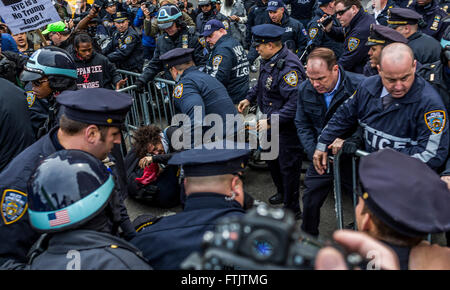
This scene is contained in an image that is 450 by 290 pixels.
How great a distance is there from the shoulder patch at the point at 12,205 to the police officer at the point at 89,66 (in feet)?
12.0

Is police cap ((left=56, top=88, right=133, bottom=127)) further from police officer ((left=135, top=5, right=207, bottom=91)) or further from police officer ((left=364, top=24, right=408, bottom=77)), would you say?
police officer ((left=135, top=5, right=207, bottom=91))

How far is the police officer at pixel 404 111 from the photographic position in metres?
2.99

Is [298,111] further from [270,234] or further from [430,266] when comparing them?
[270,234]

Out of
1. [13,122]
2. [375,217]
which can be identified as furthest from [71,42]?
[375,217]

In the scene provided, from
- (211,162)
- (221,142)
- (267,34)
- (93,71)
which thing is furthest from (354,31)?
(211,162)

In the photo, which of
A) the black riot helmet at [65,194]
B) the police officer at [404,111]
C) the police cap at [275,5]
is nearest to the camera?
the black riot helmet at [65,194]

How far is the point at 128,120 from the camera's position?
670 centimetres

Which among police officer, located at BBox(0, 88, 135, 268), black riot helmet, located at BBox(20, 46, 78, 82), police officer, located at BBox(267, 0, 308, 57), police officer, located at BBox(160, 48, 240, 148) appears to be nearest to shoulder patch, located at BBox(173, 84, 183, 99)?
police officer, located at BBox(160, 48, 240, 148)

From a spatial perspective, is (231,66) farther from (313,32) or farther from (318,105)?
(313,32)

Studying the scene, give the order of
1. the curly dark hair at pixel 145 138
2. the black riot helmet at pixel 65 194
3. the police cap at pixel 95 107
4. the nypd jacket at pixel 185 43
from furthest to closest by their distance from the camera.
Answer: the nypd jacket at pixel 185 43
the curly dark hair at pixel 145 138
the police cap at pixel 95 107
the black riot helmet at pixel 65 194

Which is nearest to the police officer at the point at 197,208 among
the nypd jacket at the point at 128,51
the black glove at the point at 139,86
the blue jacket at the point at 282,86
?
the blue jacket at the point at 282,86

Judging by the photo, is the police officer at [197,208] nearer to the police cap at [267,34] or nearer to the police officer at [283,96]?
the police officer at [283,96]

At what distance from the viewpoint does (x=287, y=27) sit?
7.13 m

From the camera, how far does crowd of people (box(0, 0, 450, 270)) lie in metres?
1.70
